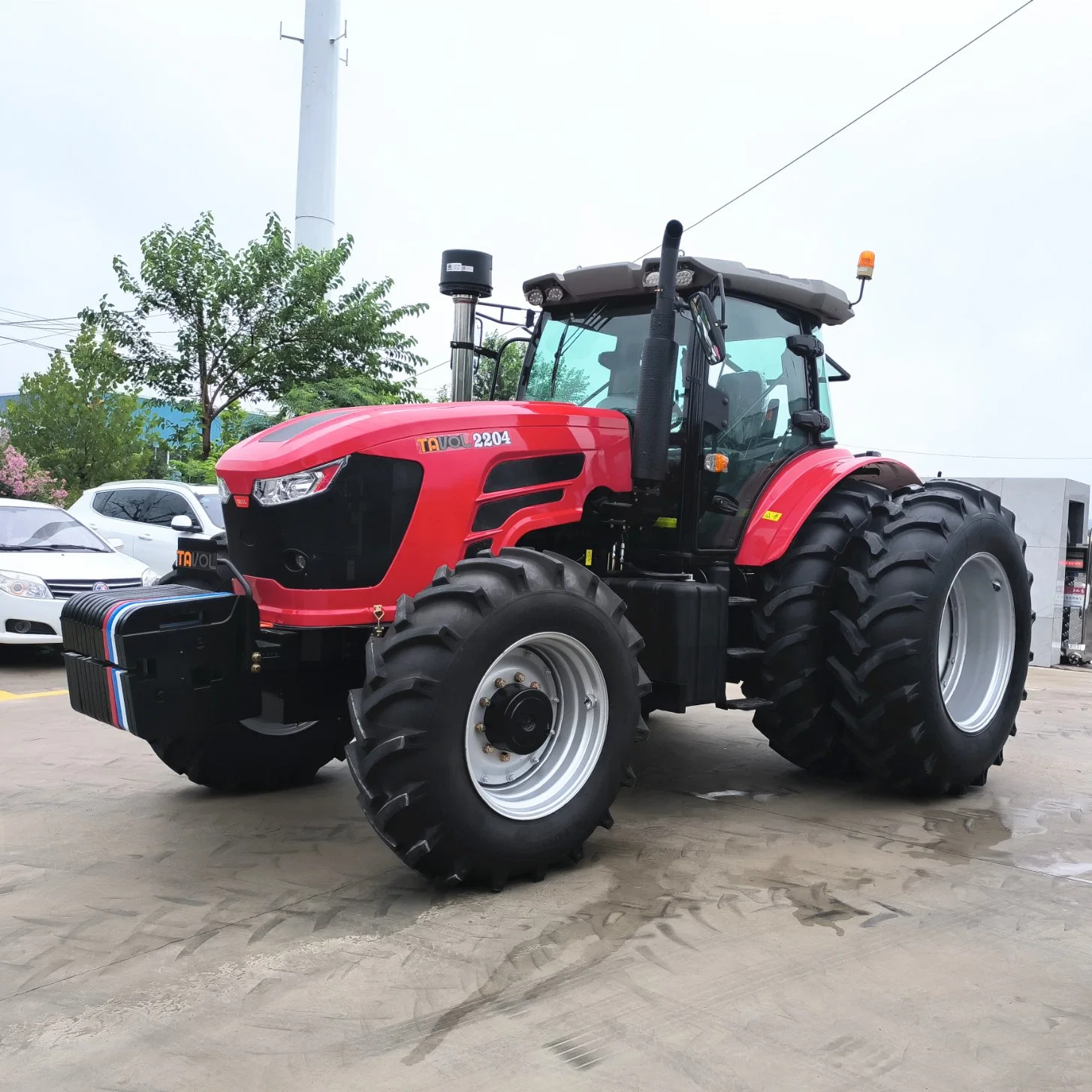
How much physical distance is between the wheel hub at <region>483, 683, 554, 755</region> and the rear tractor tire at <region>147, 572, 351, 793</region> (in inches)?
44.6

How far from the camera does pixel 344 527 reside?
4.05 m

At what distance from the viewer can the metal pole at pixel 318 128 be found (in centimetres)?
2830

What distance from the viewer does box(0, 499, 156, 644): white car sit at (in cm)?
920

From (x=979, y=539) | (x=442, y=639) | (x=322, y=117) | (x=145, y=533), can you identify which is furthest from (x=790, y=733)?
(x=322, y=117)

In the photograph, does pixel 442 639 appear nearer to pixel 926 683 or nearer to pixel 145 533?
pixel 926 683

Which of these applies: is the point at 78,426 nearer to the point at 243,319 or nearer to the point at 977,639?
the point at 243,319

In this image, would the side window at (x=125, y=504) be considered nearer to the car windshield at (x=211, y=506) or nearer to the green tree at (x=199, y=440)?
the car windshield at (x=211, y=506)

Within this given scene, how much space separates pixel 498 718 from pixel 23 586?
679 centimetres

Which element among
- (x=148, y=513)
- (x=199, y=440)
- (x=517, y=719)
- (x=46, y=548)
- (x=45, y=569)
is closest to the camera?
(x=517, y=719)

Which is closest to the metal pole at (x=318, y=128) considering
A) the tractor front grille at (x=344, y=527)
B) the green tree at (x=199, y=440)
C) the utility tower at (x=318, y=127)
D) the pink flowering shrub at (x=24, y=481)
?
the utility tower at (x=318, y=127)

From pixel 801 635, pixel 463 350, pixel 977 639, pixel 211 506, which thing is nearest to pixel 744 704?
pixel 801 635

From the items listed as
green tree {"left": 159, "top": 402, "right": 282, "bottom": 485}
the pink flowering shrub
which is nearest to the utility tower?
green tree {"left": 159, "top": 402, "right": 282, "bottom": 485}

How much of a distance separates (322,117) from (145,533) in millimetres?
19364

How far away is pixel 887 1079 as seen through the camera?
264cm
